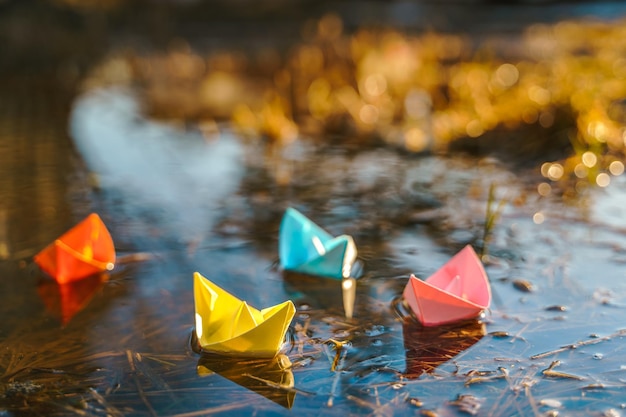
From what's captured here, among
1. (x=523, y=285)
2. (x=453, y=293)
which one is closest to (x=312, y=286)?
(x=453, y=293)

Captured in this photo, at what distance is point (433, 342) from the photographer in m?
1.64

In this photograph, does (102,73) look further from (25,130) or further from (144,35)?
(144,35)

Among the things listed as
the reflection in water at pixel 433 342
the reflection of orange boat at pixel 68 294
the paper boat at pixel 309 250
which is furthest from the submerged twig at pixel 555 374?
the reflection of orange boat at pixel 68 294

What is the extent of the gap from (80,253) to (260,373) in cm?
82

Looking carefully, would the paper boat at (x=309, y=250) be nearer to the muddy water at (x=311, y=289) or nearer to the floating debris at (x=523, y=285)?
the muddy water at (x=311, y=289)

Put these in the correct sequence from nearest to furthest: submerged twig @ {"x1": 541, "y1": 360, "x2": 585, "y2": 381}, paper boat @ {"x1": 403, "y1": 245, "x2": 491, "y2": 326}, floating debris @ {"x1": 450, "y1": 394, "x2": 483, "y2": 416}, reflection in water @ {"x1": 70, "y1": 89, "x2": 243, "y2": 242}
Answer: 1. floating debris @ {"x1": 450, "y1": 394, "x2": 483, "y2": 416}
2. submerged twig @ {"x1": 541, "y1": 360, "x2": 585, "y2": 381}
3. paper boat @ {"x1": 403, "y1": 245, "x2": 491, "y2": 326}
4. reflection in water @ {"x1": 70, "y1": 89, "x2": 243, "y2": 242}

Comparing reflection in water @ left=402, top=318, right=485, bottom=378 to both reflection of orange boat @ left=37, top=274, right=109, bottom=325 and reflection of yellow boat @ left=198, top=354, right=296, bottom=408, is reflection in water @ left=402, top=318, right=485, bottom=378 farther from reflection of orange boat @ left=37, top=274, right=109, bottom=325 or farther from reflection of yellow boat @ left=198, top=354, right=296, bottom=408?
reflection of orange boat @ left=37, top=274, right=109, bottom=325

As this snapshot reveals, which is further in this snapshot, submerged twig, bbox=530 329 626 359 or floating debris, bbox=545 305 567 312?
floating debris, bbox=545 305 567 312

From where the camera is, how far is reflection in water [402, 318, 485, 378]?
154cm

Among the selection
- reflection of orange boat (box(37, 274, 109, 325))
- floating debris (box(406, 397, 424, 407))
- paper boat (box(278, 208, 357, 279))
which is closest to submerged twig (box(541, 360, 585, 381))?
floating debris (box(406, 397, 424, 407))

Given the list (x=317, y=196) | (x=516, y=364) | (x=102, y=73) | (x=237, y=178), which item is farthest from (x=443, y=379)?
(x=102, y=73)

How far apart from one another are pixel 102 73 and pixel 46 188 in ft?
Result: 12.0

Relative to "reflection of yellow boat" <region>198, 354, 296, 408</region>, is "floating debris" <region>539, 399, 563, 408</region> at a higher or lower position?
lower

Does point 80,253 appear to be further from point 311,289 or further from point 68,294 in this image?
point 311,289
